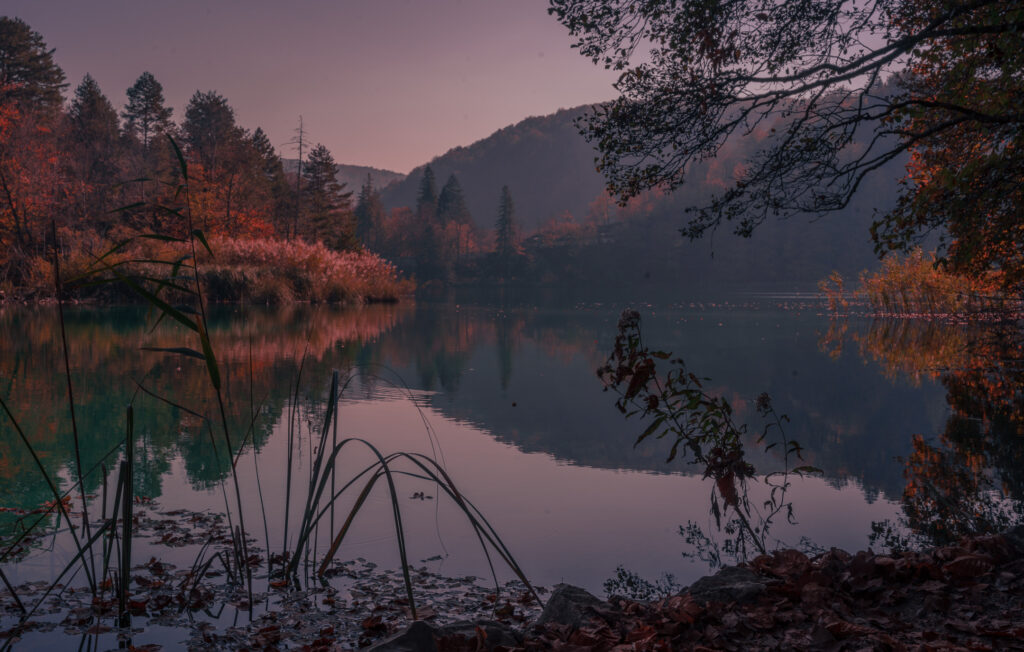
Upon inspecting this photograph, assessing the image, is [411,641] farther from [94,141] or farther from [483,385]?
[94,141]

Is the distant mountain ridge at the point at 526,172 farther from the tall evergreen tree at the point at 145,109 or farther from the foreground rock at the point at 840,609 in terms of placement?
the foreground rock at the point at 840,609

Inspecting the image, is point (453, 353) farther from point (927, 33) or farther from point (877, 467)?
point (927, 33)

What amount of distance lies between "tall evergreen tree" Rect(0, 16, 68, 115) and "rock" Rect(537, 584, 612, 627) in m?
57.3

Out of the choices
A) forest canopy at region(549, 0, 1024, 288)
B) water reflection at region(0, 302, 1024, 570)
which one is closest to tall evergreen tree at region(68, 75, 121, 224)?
water reflection at region(0, 302, 1024, 570)

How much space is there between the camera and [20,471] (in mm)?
5887

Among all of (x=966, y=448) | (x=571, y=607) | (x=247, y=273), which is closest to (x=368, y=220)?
(x=247, y=273)

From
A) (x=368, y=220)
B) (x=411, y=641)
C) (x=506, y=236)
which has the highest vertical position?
(x=368, y=220)

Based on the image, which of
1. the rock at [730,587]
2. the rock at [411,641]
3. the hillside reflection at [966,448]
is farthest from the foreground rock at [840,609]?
the hillside reflection at [966,448]

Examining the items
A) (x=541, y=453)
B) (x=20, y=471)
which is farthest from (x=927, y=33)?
(x=20, y=471)

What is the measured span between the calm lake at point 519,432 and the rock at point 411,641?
3.51 ft

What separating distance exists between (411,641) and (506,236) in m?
83.1

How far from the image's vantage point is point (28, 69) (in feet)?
176

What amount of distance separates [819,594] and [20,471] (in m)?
6.48

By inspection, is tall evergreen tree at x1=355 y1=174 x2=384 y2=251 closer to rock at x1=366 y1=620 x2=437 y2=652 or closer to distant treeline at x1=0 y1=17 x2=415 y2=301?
distant treeline at x1=0 y1=17 x2=415 y2=301
